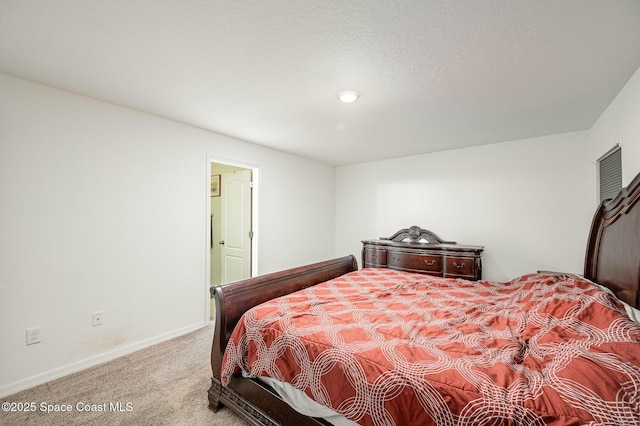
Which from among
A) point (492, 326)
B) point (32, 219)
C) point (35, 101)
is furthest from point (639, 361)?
point (35, 101)

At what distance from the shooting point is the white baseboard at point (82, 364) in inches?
77.1

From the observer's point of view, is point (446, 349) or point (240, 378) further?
point (240, 378)

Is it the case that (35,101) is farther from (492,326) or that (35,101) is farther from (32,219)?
(492,326)

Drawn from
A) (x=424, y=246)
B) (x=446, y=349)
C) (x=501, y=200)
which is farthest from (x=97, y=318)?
(x=501, y=200)

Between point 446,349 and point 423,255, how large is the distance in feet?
8.94

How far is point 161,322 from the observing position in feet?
9.22

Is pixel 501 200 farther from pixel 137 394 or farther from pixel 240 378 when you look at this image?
pixel 137 394

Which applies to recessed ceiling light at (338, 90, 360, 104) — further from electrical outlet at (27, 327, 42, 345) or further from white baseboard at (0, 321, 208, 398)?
electrical outlet at (27, 327, 42, 345)

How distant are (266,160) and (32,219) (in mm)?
2549

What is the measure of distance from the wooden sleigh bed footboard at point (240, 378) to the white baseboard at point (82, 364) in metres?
1.31

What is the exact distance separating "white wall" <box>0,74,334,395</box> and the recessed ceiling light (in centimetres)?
183

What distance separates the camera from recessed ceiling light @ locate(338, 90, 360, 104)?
2203 mm

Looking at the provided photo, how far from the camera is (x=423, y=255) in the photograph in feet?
12.6

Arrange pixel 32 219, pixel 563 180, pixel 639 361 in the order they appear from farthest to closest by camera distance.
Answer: pixel 563 180, pixel 32 219, pixel 639 361
